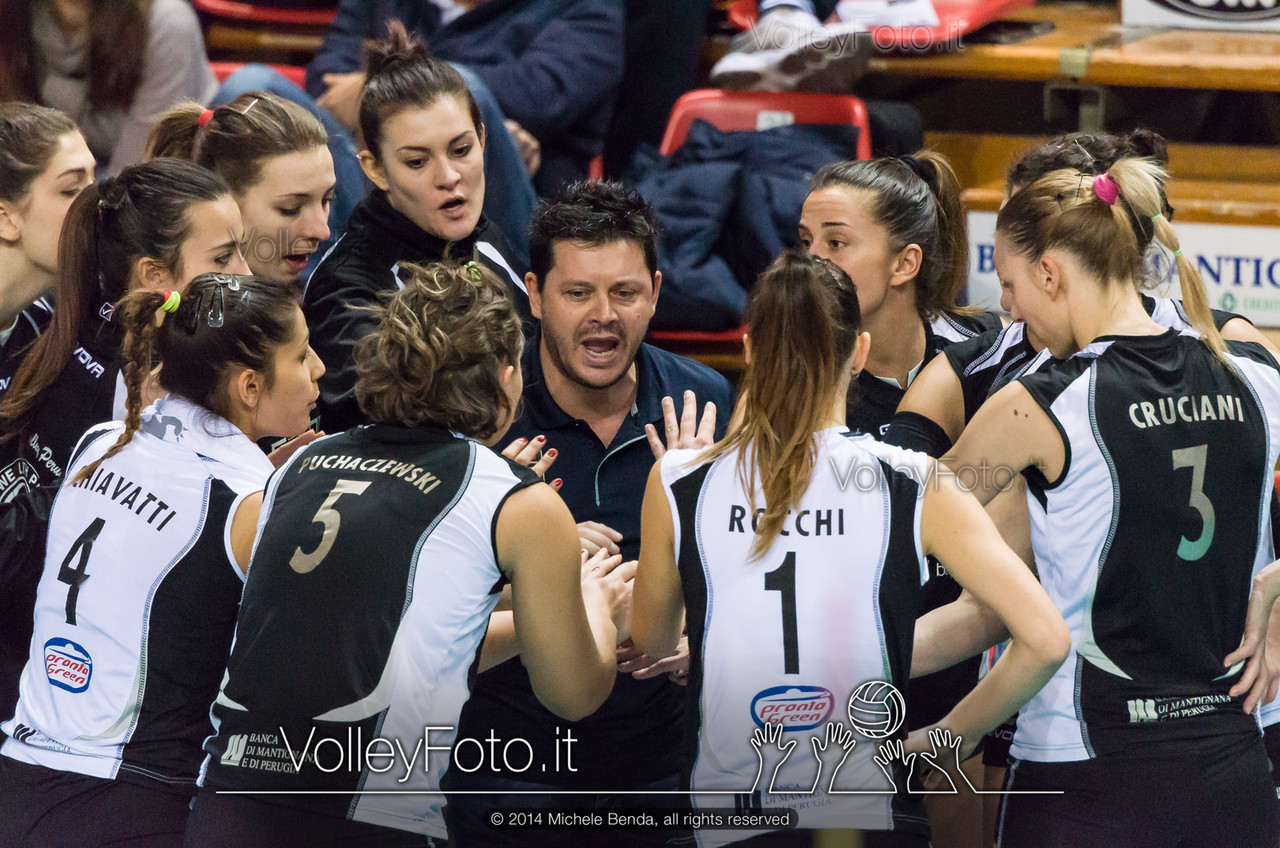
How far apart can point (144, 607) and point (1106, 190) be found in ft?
6.11

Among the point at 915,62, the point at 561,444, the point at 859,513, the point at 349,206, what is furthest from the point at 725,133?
the point at 859,513

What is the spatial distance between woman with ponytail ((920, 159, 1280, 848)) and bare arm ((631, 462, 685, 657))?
0.58m

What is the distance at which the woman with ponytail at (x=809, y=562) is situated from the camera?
2062mm

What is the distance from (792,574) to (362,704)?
2.34ft

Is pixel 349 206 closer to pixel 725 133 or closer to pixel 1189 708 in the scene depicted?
pixel 725 133

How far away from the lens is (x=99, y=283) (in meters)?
2.82

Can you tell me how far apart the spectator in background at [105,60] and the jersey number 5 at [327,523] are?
2.82 meters

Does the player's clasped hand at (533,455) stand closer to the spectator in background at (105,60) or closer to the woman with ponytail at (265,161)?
the woman with ponytail at (265,161)

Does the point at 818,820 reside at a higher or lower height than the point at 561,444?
lower

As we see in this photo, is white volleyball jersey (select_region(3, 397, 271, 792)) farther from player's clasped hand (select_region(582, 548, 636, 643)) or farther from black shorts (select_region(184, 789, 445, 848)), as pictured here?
player's clasped hand (select_region(582, 548, 636, 643))

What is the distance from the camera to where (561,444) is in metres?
2.83

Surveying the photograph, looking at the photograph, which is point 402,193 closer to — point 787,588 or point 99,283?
point 99,283

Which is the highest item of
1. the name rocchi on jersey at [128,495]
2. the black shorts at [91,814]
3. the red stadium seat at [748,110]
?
the name rocchi on jersey at [128,495]

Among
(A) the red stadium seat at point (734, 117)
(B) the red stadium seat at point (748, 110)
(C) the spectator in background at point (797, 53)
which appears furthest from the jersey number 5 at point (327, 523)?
(C) the spectator in background at point (797, 53)
